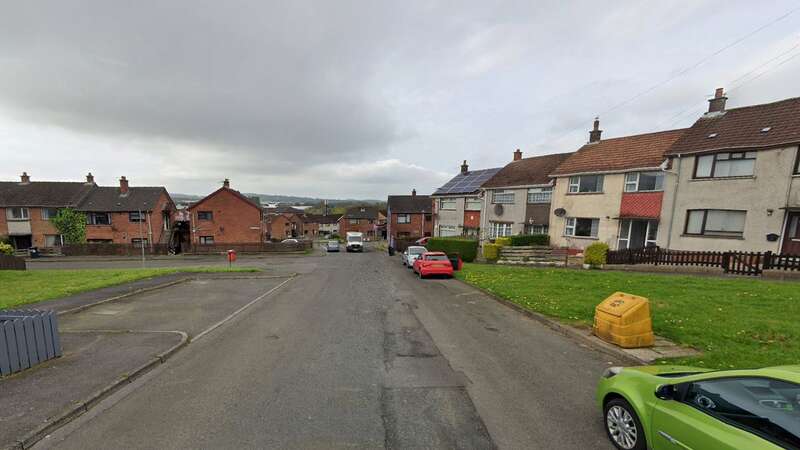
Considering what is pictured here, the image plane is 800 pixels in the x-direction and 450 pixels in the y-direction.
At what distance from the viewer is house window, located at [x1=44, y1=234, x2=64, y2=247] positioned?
36.4 meters

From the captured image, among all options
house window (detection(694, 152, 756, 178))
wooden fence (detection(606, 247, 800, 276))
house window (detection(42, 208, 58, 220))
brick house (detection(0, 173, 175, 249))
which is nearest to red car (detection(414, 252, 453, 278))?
wooden fence (detection(606, 247, 800, 276))

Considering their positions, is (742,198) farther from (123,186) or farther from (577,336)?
(123,186)

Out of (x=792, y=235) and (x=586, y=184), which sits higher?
(x=586, y=184)

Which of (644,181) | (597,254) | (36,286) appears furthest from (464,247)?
(36,286)

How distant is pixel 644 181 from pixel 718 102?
5962mm

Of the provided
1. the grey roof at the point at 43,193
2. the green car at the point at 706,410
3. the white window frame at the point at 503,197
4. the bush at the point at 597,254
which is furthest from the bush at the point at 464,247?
the grey roof at the point at 43,193

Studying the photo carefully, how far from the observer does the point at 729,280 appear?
11891 millimetres

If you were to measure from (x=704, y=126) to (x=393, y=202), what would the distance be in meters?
39.5

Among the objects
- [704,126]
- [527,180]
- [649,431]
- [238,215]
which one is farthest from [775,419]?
[238,215]

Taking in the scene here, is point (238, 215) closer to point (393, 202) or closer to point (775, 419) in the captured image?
point (393, 202)

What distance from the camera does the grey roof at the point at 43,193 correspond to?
36312 millimetres

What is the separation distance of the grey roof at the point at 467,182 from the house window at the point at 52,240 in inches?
1728

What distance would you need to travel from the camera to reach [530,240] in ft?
79.3

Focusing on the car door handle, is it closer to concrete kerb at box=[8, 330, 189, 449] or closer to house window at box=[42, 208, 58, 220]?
concrete kerb at box=[8, 330, 189, 449]
